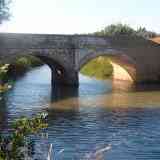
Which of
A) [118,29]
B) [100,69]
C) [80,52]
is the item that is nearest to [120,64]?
[80,52]

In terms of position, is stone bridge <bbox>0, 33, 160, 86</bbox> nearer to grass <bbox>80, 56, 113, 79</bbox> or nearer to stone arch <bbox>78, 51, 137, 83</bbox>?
stone arch <bbox>78, 51, 137, 83</bbox>

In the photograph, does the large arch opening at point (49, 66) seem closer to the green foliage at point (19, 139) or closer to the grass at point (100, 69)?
the grass at point (100, 69)

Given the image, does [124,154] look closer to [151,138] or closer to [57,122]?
[151,138]

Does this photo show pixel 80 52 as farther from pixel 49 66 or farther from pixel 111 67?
pixel 111 67

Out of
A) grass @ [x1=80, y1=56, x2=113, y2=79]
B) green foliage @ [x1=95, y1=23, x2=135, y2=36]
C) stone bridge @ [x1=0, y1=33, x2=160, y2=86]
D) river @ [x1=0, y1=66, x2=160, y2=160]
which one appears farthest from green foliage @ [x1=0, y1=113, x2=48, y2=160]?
green foliage @ [x1=95, y1=23, x2=135, y2=36]

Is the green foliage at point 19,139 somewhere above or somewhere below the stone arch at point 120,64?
below

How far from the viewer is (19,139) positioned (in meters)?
6.14

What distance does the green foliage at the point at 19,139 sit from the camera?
19.9 ft

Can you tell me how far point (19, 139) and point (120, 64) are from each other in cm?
3936

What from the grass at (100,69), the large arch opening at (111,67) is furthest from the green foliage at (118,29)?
the large arch opening at (111,67)

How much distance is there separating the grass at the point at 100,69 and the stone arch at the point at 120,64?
9.26ft

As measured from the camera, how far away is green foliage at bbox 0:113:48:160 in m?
6.07

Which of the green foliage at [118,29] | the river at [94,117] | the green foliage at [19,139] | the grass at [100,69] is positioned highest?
the green foliage at [118,29]

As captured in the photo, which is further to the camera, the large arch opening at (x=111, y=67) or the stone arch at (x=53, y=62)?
the large arch opening at (x=111, y=67)
